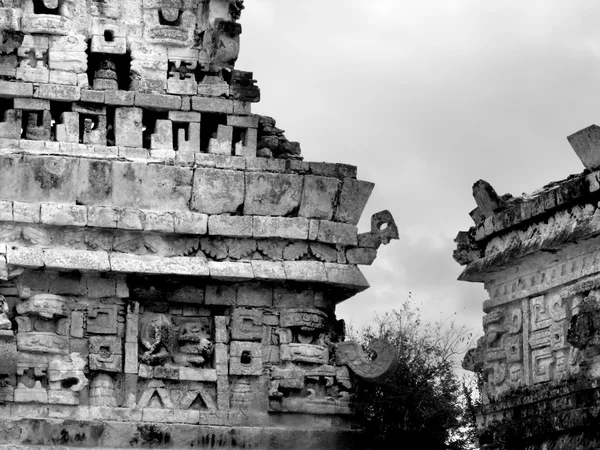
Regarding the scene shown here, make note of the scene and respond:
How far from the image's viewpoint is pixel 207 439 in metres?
17.1

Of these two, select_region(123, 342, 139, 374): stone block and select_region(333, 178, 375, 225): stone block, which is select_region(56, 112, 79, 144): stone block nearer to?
select_region(123, 342, 139, 374): stone block

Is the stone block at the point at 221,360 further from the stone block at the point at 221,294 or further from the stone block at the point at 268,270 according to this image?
the stone block at the point at 268,270

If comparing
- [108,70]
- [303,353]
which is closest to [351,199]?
[303,353]

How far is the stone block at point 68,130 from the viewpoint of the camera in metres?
17.5

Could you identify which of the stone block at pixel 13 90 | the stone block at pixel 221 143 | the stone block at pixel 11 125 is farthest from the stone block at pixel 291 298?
the stone block at pixel 13 90

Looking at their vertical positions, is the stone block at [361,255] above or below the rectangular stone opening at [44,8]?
below

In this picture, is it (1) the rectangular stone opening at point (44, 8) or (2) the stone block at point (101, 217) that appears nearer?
(2) the stone block at point (101, 217)

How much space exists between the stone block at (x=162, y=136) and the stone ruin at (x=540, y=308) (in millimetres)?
3881

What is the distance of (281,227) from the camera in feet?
58.3

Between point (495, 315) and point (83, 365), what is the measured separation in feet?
14.8

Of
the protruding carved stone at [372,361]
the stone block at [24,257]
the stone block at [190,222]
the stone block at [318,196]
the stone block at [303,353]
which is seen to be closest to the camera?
the stone block at [24,257]

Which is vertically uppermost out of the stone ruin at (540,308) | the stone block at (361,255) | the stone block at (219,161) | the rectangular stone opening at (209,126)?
the rectangular stone opening at (209,126)

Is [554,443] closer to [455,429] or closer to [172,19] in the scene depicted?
[455,429]

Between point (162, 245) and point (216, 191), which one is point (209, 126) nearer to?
point (216, 191)
